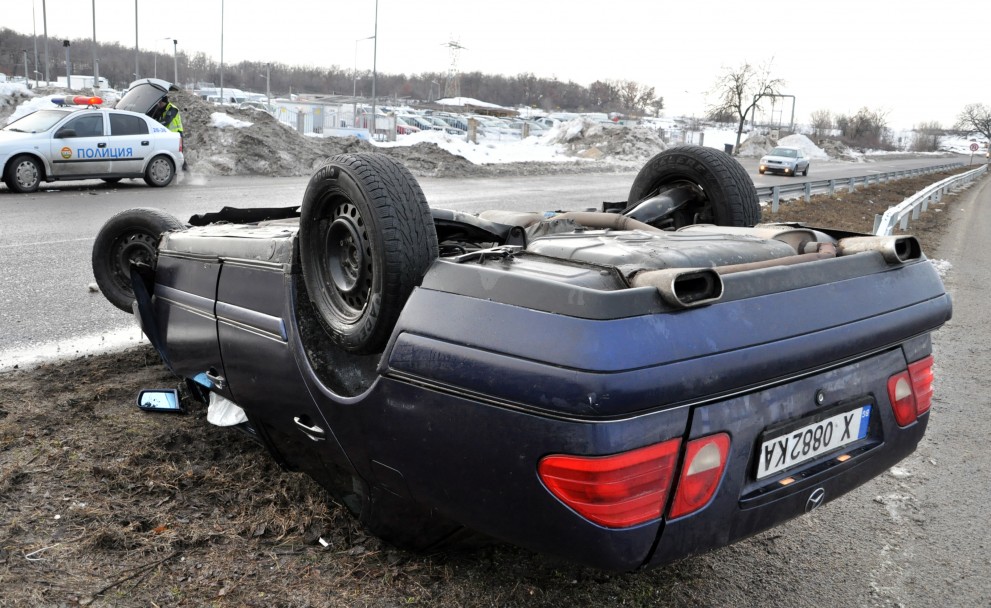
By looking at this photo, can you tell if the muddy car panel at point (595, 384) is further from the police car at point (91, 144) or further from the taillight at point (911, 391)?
the police car at point (91, 144)

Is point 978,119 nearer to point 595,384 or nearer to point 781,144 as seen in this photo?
point 781,144

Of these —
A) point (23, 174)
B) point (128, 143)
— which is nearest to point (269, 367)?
point (23, 174)

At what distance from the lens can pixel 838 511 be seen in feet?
11.3

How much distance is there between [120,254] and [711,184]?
126 inches

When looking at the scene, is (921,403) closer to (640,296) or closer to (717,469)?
(717,469)

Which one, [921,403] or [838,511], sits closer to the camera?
[921,403]

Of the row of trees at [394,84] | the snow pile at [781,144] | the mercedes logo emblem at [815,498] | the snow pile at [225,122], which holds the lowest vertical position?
the mercedes logo emblem at [815,498]

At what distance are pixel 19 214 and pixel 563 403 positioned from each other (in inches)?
471

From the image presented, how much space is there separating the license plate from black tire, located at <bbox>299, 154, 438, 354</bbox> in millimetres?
1107

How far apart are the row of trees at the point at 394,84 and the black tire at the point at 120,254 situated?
296ft

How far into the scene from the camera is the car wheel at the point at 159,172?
1636cm

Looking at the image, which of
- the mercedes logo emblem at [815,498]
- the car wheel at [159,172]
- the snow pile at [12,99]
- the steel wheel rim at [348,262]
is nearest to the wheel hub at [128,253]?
the steel wheel rim at [348,262]

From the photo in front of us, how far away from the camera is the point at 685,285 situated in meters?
2.05

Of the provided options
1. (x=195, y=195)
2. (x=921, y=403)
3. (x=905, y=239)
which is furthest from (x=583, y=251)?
(x=195, y=195)
